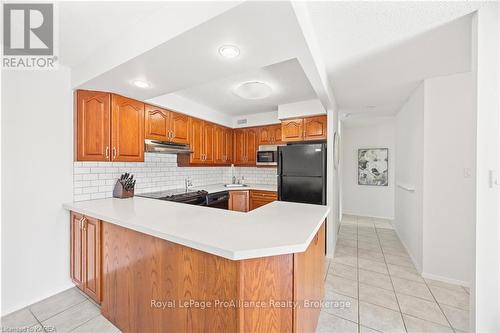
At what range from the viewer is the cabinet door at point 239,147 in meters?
4.43

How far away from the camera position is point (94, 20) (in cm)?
148

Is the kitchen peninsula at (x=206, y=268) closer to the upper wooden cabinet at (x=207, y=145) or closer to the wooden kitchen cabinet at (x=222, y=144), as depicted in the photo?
the upper wooden cabinet at (x=207, y=145)

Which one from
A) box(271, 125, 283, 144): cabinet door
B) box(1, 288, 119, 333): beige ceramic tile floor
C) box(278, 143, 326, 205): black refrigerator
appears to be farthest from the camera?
box(271, 125, 283, 144): cabinet door

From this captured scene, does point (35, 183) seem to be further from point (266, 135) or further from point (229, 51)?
point (266, 135)

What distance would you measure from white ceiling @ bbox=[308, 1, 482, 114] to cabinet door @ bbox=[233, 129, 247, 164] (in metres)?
2.16

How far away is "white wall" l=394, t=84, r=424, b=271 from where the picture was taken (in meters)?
2.62

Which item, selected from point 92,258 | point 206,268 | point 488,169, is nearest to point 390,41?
point 488,169

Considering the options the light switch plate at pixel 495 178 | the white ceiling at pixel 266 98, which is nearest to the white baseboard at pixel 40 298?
the white ceiling at pixel 266 98

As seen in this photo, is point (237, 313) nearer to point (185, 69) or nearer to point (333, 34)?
point (185, 69)

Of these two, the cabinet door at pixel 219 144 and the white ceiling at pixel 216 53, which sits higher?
the white ceiling at pixel 216 53

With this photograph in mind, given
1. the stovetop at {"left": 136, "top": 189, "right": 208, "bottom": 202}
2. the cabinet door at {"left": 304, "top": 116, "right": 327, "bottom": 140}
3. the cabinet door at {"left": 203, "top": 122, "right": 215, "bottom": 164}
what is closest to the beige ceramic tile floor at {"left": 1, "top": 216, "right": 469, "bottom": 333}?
the stovetop at {"left": 136, "top": 189, "right": 208, "bottom": 202}

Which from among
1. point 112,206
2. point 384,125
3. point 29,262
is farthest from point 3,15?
point 384,125

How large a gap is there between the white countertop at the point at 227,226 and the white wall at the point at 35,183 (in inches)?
15.6

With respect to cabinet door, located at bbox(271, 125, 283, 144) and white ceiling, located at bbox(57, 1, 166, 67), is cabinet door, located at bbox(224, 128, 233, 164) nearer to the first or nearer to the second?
Answer: cabinet door, located at bbox(271, 125, 283, 144)
